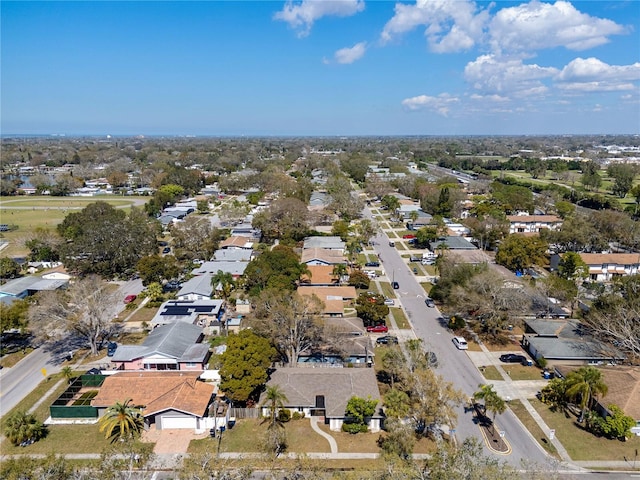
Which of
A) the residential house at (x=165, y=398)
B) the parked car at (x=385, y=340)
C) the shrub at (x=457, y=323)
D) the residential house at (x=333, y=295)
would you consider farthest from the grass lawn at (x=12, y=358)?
the shrub at (x=457, y=323)

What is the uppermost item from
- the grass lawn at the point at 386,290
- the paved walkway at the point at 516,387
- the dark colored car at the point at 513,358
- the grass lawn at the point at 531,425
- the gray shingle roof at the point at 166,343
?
the gray shingle roof at the point at 166,343

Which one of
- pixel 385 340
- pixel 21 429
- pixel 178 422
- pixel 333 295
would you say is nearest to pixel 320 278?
pixel 333 295

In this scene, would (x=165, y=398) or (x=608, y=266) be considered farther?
(x=608, y=266)

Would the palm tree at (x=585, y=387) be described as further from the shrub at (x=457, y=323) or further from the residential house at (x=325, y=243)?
the residential house at (x=325, y=243)

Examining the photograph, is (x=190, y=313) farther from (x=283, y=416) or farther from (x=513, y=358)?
(x=513, y=358)

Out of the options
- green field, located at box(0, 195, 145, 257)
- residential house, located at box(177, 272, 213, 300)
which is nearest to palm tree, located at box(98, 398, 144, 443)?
residential house, located at box(177, 272, 213, 300)

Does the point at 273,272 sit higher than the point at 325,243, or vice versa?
the point at 273,272

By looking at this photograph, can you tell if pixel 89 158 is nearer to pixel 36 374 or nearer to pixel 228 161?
pixel 228 161

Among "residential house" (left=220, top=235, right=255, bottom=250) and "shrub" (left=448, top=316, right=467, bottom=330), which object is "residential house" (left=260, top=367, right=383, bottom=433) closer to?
"shrub" (left=448, top=316, right=467, bottom=330)
